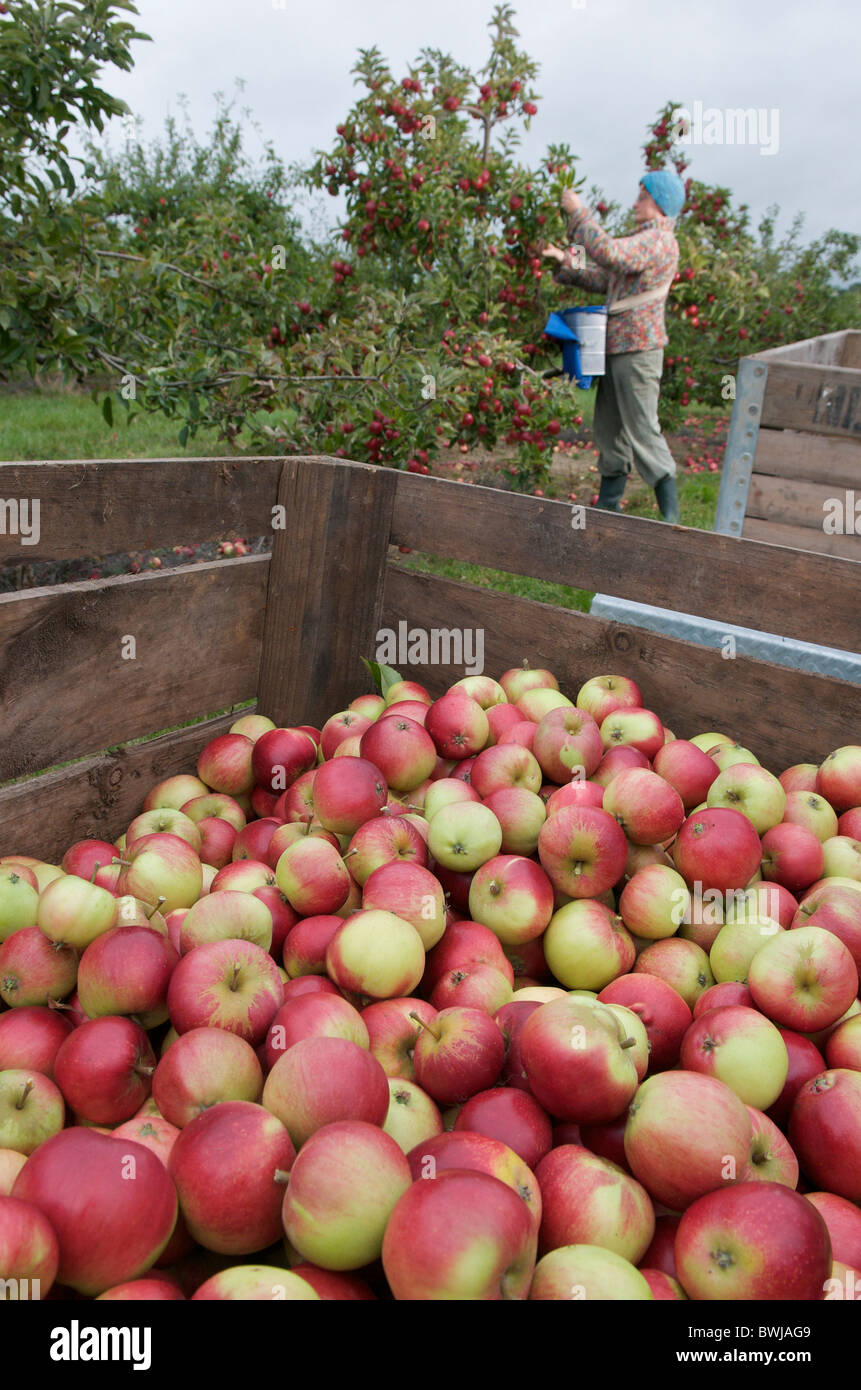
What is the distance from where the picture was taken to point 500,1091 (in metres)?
1.44

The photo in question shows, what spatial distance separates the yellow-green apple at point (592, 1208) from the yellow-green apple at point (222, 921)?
673mm

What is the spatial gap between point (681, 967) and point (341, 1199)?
2.91 feet

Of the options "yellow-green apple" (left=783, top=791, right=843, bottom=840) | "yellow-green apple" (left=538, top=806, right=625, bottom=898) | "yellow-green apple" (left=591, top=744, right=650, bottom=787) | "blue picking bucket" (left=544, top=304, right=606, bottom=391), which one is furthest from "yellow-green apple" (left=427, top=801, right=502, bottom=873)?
"blue picking bucket" (left=544, top=304, right=606, bottom=391)

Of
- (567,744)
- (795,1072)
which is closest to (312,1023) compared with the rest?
(795,1072)

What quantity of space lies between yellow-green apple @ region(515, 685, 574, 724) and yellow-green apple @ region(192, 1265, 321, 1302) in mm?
1528

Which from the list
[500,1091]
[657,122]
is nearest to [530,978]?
[500,1091]

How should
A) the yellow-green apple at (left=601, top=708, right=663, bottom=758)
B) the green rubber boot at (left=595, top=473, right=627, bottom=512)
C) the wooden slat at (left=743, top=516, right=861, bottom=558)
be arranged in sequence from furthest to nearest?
the green rubber boot at (left=595, top=473, right=627, bottom=512), the wooden slat at (left=743, top=516, right=861, bottom=558), the yellow-green apple at (left=601, top=708, right=663, bottom=758)

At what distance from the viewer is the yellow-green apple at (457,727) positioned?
2.39 meters

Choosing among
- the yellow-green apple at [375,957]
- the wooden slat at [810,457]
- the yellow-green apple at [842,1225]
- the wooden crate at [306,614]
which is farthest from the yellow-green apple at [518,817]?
the wooden slat at [810,457]

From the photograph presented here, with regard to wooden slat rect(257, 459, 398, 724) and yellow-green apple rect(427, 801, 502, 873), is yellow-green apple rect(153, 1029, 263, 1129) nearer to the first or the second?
yellow-green apple rect(427, 801, 502, 873)

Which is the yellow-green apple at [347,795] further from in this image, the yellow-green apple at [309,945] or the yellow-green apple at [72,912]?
the yellow-green apple at [72,912]

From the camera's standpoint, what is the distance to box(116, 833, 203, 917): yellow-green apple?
1871 mm

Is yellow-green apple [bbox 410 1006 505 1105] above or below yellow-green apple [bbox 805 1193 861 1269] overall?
above

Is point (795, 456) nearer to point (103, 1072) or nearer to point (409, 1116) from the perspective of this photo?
point (409, 1116)
